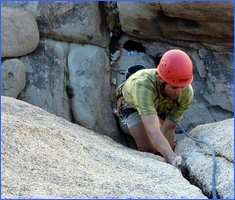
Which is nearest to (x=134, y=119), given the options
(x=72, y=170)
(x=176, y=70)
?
(x=176, y=70)

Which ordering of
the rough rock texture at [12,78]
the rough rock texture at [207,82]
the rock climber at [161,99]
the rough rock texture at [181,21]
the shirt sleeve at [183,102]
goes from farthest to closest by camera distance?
the rough rock texture at [207,82] < the rough rock texture at [12,78] < the rough rock texture at [181,21] < the shirt sleeve at [183,102] < the rock climber at [161,99]

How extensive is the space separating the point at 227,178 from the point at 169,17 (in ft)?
10.1

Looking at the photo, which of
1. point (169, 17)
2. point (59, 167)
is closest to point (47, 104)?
point (169, 17)

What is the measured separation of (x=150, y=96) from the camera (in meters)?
3.46

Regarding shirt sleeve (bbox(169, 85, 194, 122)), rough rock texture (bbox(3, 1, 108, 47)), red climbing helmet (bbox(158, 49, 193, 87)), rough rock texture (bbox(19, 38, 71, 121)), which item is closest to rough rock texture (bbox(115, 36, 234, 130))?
rough rock texture (bbox(3, 1, 108, 47))

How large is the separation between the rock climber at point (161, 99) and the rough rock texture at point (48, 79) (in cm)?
169

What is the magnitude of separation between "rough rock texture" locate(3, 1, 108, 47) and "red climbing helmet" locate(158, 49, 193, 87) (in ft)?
8.00

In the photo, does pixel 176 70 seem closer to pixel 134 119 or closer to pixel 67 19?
pixel 134 119

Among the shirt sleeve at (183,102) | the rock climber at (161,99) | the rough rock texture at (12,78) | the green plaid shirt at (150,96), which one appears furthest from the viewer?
the rough rock texture at (12,78)

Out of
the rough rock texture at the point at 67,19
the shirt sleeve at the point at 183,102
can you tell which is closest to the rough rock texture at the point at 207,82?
the rough rock texture at the point at 67,19

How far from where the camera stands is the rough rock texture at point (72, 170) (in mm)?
2254

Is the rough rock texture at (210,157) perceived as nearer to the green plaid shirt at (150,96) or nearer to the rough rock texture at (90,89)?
the green plaid shirt at (150,96)

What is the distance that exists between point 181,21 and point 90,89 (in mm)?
1173

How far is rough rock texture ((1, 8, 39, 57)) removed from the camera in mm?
5500
